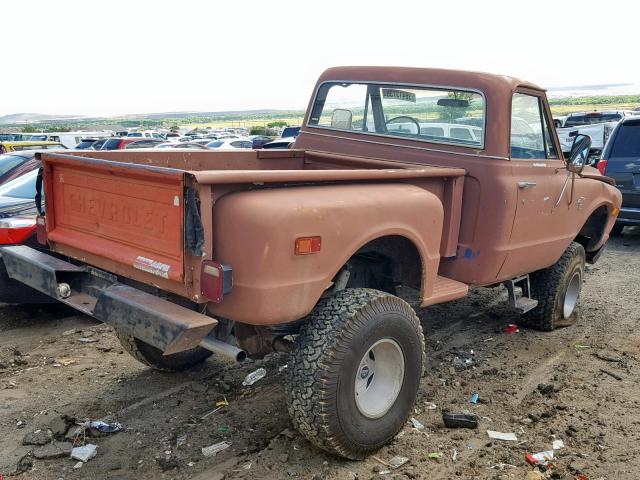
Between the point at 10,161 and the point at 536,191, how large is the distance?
6.77m

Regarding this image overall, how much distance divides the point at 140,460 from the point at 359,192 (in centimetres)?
197

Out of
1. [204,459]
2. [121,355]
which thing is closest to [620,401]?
[204,459]

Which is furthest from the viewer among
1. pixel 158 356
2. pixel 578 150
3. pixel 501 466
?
pixel 578 150

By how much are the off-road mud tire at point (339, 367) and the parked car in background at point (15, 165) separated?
608 centimetres

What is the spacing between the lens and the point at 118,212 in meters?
3.43

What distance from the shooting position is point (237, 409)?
410cm

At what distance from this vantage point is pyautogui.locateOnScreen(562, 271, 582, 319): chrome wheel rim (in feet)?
19.3

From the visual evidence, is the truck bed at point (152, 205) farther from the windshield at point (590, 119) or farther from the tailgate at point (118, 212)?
the windshield at point (590, 119)

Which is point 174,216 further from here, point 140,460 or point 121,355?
point 121,355

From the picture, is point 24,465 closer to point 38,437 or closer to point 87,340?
point 38,437

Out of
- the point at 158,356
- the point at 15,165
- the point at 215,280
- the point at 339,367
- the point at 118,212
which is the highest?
the point at 118,212

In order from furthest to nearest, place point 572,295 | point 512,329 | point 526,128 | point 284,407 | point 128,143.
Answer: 1. point 128,143
2. point 572,295
3. point 512,329
4. point 526,128
5. point 284,407

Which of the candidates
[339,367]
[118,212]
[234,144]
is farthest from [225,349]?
[234,144]

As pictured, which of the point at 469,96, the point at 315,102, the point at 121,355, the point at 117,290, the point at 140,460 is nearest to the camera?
the point at 117,290
